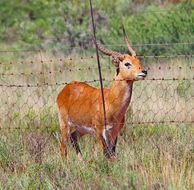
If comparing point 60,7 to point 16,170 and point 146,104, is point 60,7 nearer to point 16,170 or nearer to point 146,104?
point 146,104

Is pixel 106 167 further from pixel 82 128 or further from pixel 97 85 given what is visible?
pixel 97 85

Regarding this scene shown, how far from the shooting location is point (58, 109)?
10227 mm

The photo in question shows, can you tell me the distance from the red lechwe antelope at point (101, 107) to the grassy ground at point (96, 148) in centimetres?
17

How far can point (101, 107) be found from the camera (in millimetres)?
9359

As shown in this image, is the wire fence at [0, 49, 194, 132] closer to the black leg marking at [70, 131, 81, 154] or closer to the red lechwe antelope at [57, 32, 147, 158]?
the red lechwe antelope at [57, 32, 147, 158]

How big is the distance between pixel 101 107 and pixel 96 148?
0.72 m

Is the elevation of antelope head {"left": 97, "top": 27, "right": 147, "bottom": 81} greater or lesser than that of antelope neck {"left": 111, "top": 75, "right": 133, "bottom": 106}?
greater

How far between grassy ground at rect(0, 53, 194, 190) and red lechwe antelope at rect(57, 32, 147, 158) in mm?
174

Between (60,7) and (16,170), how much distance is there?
13.6 m

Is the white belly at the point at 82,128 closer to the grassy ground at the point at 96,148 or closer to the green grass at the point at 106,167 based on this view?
the grassy ground at the point at 96,148

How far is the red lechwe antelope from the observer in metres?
9.11

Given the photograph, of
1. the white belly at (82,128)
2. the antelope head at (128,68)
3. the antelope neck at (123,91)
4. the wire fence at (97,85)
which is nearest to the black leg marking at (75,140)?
the white belly at (82,128)

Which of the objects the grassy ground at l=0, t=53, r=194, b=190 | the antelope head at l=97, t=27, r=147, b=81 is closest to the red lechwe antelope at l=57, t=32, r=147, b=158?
the antelope head at l=97, t=27, r=147, b=81

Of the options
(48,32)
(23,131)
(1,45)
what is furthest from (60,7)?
(23,131)
